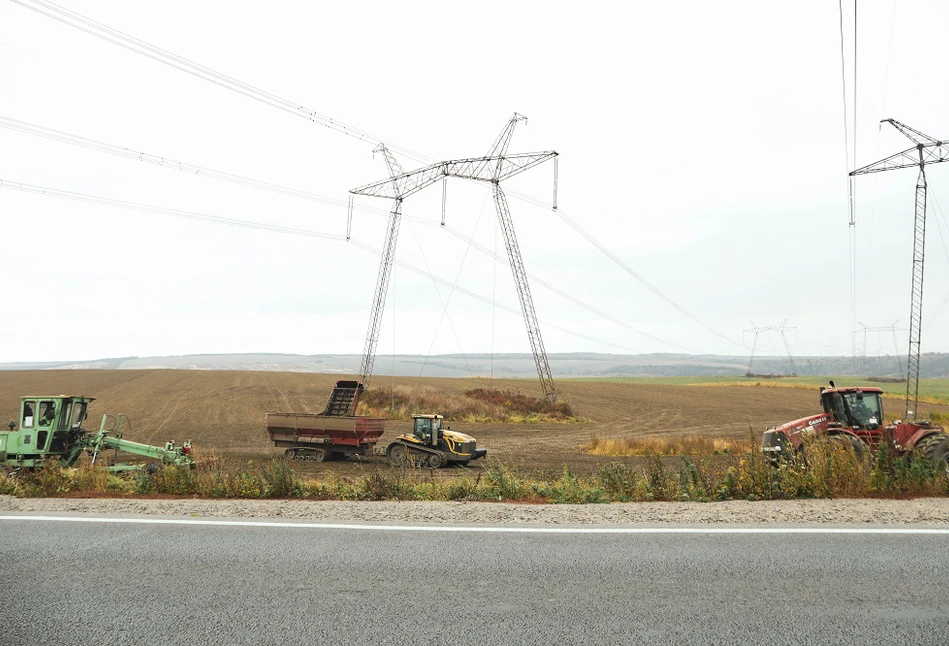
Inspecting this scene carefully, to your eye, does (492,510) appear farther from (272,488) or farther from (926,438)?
(926,438)

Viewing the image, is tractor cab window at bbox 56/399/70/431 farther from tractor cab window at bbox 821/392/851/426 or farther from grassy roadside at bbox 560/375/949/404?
grassy roadside at bbox 560/375/949/404

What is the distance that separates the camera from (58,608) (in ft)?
18.0

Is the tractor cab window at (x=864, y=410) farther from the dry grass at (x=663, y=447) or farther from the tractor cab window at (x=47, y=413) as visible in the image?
the tractor cab window at (x=47, y=413)

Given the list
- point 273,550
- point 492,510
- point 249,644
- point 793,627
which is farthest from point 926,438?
point 249,644

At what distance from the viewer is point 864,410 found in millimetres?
19156

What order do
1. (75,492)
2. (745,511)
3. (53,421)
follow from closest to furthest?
(745,511), (75,492), (53,421)

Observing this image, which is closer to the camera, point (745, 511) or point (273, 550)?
point (273, 550)

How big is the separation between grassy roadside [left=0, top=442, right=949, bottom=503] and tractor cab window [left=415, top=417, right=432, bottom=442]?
521 inches

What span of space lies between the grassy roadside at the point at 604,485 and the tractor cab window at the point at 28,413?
8.55 meters

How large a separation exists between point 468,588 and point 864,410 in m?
17.3

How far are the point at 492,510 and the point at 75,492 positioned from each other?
7.86m

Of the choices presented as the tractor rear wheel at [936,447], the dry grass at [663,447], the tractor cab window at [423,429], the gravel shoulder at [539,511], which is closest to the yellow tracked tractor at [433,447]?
the tractor cab window at [423,429]

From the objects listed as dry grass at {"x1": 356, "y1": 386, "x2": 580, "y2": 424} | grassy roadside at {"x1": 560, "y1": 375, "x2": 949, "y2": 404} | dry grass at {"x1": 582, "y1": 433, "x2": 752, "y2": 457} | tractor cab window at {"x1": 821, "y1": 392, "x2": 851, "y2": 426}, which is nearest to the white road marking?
tractor cab window at {"x1": 821, "y1": 392, "x2": 851, "y2": 426}

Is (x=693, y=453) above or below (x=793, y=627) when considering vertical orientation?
below
